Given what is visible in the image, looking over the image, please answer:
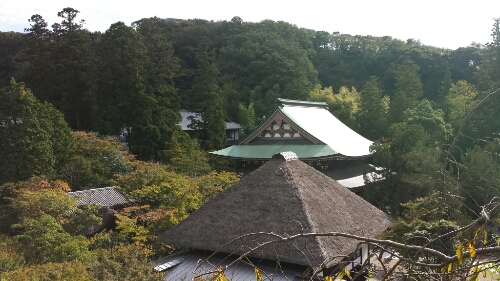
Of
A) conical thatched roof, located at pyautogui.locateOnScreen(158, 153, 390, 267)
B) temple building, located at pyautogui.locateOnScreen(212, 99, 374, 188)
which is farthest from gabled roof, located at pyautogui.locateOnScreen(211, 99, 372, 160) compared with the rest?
conical thatched roof, located at pyautogui.locateOnScreen(158, 153, 390, 267)

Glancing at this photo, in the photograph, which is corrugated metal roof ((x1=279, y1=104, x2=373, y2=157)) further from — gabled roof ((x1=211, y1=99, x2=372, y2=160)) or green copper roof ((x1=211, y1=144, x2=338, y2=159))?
green copper roof ((x1=211, y1=144, x2=338, y2=159))

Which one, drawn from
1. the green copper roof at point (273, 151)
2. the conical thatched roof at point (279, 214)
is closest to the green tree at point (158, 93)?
the green copper roof at point (273, 151)

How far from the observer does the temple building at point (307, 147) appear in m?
15.0

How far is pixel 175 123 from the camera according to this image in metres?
23.1

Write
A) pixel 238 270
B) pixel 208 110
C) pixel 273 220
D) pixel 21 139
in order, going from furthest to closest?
pixel 208 110 < pixel 21 139 < pixel 273 220 < pixel 238 270

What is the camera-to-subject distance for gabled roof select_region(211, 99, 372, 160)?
15250mm

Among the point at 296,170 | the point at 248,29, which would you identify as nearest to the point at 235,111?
the point at 248,29

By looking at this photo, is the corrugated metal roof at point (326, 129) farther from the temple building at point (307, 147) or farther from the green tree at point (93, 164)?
the green tree at point (93, 164)

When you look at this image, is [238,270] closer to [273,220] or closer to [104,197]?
[273,220]

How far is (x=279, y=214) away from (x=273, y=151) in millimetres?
7295

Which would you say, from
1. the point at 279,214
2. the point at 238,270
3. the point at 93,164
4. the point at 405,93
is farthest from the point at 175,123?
the point at 238,270

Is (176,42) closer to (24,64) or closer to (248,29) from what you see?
(248,29)

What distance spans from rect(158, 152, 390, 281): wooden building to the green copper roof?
4433 millimetres

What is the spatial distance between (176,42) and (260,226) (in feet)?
102
